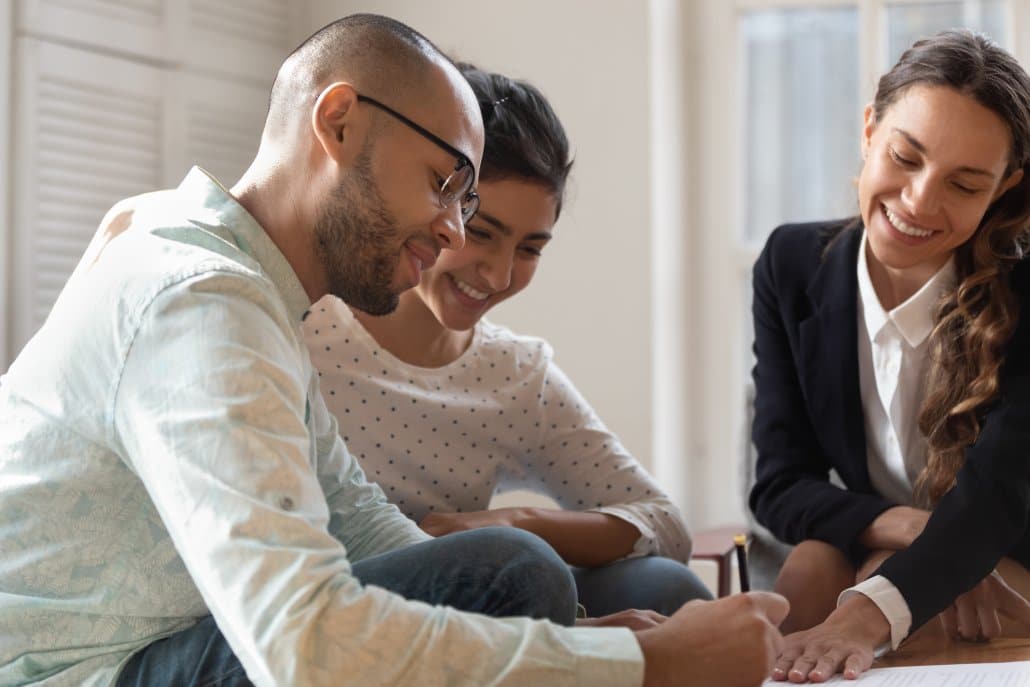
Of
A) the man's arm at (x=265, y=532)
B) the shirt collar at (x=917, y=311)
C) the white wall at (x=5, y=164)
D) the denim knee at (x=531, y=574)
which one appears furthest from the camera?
the white wall at (x=5, y=164)

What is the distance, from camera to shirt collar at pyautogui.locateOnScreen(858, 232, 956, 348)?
1.99m

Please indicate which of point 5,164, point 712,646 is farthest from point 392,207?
point 5,164

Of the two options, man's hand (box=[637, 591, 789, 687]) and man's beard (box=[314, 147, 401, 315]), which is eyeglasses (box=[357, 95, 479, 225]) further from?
man's hand (box=[637, 591, 789, 687])

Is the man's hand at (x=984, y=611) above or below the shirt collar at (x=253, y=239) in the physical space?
below

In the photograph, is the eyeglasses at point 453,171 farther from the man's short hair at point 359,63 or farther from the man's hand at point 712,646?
the man's hand at point 712,646

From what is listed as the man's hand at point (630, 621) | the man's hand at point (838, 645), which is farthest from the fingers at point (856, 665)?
the man's hand at point (630, 621)

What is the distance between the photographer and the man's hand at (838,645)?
1.53 metres

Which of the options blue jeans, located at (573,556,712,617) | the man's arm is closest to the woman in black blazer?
blue jeans, located at (573,556,712,617)

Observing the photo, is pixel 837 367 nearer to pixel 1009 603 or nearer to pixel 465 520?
pixel 1009 603

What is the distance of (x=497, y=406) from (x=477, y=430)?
0.05 metres

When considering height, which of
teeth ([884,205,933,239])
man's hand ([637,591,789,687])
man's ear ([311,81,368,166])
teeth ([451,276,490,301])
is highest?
man's ear ([311,81,368,166])

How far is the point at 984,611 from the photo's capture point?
1778 mm

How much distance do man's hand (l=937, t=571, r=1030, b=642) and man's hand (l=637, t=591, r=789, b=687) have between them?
2.31ft

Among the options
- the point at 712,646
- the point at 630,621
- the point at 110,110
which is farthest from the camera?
the point at 110,110
